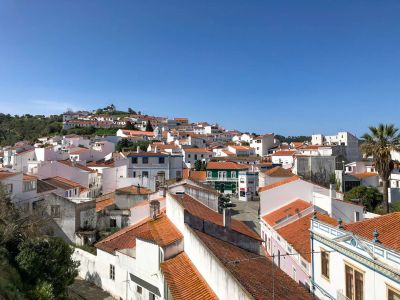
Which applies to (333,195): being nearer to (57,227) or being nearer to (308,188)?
(308,188)

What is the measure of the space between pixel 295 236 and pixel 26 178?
25548 mm

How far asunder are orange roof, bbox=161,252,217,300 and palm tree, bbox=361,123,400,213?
21.6 metres

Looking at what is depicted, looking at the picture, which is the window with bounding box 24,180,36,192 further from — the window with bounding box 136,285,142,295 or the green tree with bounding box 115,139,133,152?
the green tree with bounding box 115,139,133,152

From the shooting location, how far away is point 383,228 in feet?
45.7

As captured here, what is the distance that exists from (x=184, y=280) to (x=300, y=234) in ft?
37.9

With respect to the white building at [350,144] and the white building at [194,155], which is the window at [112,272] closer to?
the white building at [194,155]

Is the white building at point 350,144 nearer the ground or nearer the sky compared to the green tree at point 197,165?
nearer the sky

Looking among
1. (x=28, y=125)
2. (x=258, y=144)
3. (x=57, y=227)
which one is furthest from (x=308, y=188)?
(x=28, y=125)

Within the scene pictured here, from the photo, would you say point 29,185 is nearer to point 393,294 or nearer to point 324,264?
point 324,264

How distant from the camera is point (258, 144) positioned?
105 metres

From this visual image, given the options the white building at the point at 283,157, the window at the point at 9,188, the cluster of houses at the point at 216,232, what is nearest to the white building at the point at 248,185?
the cluster of houses at the point at 216,232

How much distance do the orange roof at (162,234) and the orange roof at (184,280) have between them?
0.79m

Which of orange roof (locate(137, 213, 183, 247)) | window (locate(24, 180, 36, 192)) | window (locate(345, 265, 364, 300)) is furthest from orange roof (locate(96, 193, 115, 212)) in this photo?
window (locate(345, 265, 364, 300))

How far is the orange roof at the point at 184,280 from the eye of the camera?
11828 mm
